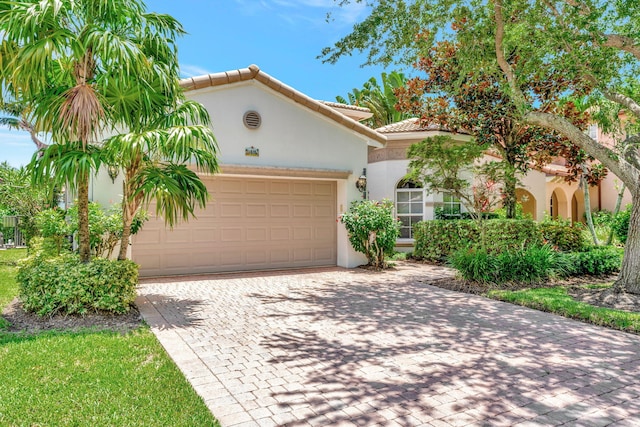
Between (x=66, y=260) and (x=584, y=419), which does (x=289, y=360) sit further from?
(x=66, y=260)

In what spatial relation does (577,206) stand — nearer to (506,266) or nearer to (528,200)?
(528,200)

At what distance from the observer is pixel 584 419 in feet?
11.1

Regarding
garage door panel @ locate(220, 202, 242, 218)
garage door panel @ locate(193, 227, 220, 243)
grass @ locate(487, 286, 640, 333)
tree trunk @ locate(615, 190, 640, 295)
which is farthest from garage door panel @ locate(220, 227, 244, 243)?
tree trunk @ locate(615, 190, 640, 295)

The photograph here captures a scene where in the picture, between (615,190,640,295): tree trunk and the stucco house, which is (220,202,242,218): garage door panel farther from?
(615,190,640,295): tree trunk

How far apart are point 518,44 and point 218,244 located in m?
8.18

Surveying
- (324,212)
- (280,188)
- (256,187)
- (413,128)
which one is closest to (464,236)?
(324,212)

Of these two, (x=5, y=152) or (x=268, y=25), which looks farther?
(x=5, y=152)

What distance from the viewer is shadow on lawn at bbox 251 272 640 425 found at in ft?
11.7

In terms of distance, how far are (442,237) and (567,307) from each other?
648 cm

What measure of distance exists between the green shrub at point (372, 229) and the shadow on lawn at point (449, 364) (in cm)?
419

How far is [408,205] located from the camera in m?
15.9

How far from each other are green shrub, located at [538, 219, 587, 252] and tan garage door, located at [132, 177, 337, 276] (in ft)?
21.7

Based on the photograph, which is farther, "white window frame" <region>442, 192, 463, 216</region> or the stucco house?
"white window frame" <region>442, 192, 463, 216</region>

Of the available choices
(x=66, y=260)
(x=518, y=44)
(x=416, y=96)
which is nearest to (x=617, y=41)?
(x=518, y=44)
